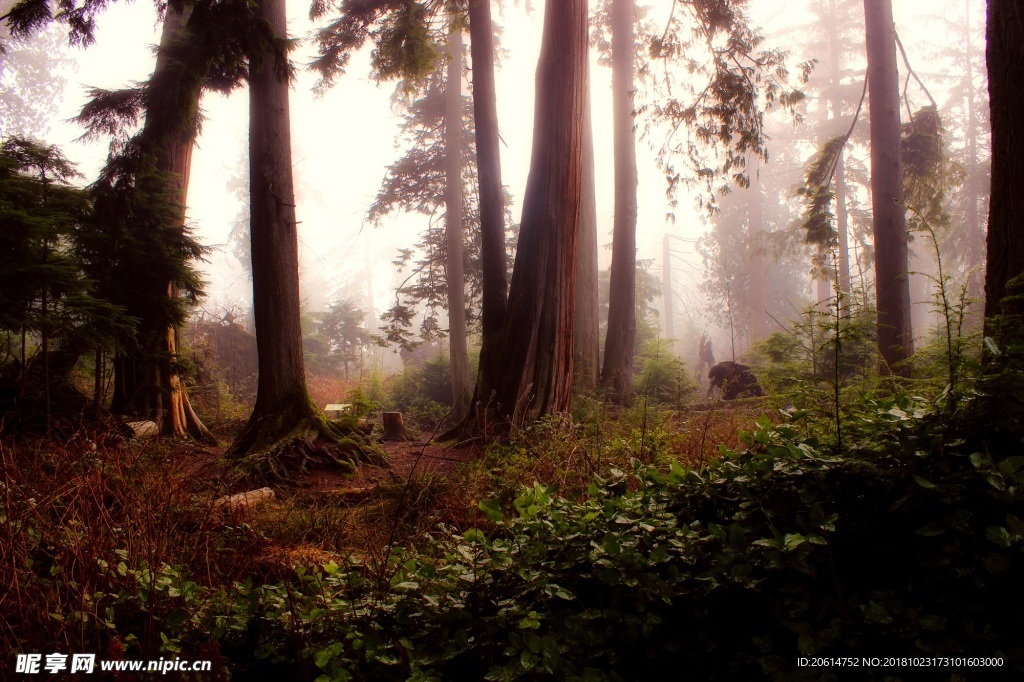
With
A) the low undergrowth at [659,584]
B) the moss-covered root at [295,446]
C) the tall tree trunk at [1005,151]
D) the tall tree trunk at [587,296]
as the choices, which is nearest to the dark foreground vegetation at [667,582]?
the low undergrowth at [659,584]

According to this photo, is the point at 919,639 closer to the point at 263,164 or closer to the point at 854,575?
the point at 854,575

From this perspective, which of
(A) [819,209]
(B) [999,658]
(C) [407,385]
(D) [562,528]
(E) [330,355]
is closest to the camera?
(B) [999,658]

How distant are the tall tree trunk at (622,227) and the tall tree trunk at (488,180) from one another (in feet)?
12.0

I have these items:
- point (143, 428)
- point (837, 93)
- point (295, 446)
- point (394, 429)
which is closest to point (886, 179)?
point (394, 429)

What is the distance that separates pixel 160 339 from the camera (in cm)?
807

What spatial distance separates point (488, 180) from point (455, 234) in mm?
6825

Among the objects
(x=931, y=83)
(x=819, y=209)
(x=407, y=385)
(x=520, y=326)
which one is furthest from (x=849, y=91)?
(x=520, y=326)

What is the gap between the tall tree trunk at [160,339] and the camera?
7809mm

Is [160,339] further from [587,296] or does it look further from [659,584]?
[659,584]

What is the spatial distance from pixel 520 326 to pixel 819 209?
6755 mm

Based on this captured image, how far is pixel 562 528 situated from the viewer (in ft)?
8.73

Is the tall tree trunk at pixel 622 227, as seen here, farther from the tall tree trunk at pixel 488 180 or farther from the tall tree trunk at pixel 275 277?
the tall tree trunk at pixel 275 277

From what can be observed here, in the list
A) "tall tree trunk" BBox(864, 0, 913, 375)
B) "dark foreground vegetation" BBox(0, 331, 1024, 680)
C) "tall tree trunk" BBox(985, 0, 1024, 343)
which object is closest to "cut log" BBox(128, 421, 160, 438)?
"dark foreground vegetation" BBox(0, 331, 1024, 680)

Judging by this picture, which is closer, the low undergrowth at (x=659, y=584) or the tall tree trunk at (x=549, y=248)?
the low undergrowth at (x=659, y=584)
